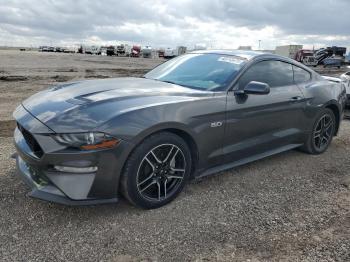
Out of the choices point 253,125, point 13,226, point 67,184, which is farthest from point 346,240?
point 13,226

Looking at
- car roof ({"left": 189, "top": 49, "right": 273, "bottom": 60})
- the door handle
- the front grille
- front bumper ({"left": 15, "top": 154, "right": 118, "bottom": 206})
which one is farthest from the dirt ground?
car roof ({"left": 189, "top": 49, "right": 273, "bottom": 60})

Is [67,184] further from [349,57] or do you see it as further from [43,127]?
[349,57]

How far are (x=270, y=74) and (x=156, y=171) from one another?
6.92ft

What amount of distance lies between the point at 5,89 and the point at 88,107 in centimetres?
906

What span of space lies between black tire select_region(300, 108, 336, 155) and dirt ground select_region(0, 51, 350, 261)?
908 millimetres

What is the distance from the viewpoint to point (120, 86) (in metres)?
4.02

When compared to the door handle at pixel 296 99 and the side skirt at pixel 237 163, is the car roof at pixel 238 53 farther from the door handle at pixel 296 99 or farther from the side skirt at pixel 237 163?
the side skirt at pixel 237 163

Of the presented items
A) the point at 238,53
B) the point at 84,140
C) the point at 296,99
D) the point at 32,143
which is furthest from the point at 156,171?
the point at 296,99

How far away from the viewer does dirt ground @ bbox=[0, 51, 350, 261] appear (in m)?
3.00

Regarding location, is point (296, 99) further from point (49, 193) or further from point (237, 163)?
point (49, 193)

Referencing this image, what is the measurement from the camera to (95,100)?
3.47 metres

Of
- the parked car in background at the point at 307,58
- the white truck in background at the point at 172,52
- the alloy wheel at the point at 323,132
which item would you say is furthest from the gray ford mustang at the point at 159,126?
the white truck in background at the point at 172,52

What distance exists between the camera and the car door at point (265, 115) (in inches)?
164

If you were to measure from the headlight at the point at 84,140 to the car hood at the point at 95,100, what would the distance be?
47 mm
